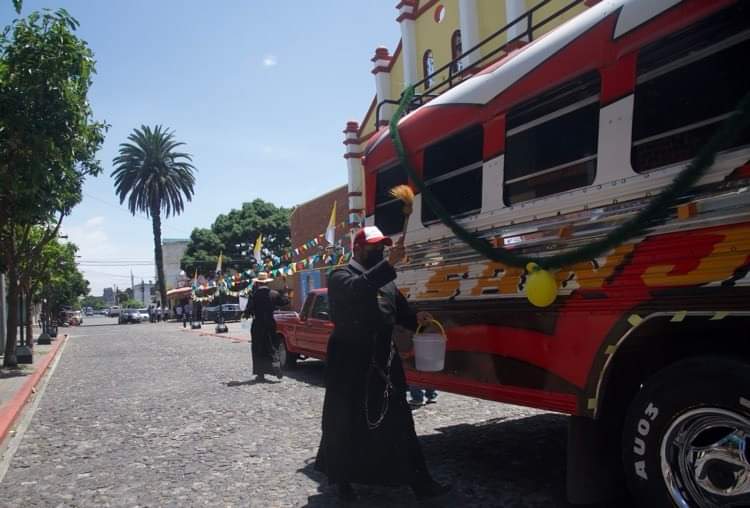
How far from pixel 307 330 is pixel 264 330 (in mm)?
775

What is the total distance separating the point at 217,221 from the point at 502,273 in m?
55.2

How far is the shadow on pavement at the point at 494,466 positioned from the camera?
14.6 feet

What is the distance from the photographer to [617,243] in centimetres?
→ 342

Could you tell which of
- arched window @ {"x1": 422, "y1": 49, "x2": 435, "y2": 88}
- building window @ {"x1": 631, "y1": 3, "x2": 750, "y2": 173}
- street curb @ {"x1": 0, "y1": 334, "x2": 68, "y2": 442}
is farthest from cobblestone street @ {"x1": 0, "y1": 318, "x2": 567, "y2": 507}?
arched window @ {"x1": 422, "y1": 49, "x2": 435, "y2": 88}

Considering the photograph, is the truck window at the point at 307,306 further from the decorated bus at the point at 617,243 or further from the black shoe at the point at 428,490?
the black shoe at the point at 428,490

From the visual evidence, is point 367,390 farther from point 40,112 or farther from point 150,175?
point 150,175

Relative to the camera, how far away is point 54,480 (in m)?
5.50

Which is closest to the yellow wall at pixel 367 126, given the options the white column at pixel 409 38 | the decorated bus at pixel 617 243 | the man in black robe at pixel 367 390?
the white column at pixel 409 38

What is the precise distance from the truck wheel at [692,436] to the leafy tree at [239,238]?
52036 millimetres

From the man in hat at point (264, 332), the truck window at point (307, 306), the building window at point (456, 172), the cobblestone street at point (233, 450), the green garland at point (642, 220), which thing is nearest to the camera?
the green garland at point (642, 220)

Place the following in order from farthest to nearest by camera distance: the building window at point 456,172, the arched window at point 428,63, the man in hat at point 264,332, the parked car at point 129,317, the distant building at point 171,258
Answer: the distant building at point 171,258 → the parked car at point 129,317 → the arched window at point 428,63 → the man in hat at point 264,332 → the building window at point 456,172

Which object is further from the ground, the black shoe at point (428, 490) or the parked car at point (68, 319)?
the black shoe at point (428, 490)

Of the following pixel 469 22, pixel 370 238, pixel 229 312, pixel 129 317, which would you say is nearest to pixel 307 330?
pixel 370 238

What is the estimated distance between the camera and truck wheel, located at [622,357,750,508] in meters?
2.92
